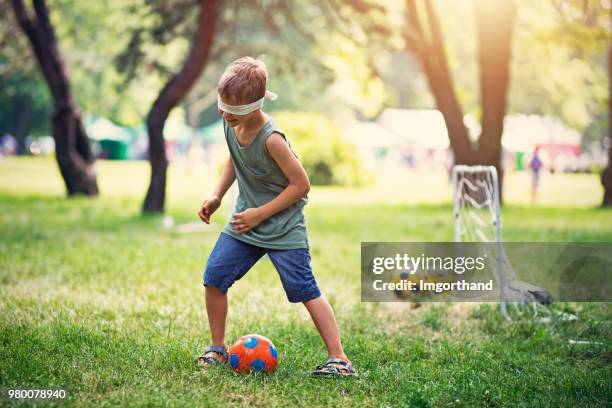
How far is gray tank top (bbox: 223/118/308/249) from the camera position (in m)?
4.45

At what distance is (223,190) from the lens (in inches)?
186

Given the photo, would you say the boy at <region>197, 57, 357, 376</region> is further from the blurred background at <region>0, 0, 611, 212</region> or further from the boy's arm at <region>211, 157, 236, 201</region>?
the blurred background at <region>0, 0, 611, 212</region>

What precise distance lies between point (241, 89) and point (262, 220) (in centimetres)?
75

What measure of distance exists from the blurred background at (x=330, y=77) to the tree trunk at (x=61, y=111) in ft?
0.12

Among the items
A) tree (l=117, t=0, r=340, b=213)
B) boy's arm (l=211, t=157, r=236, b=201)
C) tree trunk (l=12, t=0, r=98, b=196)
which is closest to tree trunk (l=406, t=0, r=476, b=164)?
tree (l=117, t=0, r=340, b=213)

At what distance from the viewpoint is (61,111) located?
1873 centimetres

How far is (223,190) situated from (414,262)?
3.65 m

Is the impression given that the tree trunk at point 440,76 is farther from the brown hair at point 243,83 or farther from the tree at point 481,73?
the brown hair at point 243,83

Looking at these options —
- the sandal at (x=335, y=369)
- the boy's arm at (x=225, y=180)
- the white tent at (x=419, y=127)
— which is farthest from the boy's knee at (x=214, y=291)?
the white tent at (x=419, y=127)

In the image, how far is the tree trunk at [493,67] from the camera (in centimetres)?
1719

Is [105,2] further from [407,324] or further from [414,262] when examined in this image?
[407,324]

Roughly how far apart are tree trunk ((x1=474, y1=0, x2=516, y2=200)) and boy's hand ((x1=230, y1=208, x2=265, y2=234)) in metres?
14.0

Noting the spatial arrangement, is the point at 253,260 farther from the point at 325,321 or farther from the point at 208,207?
the point at 325,321

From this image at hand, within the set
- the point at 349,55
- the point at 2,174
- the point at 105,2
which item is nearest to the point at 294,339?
the point at 349,55
